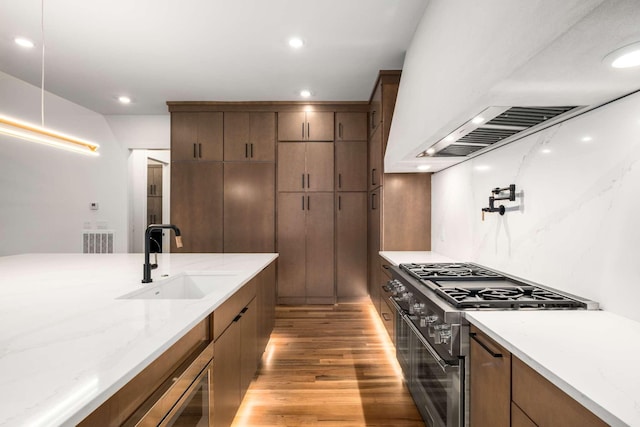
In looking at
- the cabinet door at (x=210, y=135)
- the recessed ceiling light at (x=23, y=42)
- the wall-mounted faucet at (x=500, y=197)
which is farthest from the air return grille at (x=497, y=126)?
the recessed ceiling light at (x=23, y=42)

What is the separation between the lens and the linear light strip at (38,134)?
168 cm

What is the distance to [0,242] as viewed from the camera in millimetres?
3430

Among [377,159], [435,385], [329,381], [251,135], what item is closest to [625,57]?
[435,385]

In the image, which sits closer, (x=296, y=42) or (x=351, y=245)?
(x=296, y=42)

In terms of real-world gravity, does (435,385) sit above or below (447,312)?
below

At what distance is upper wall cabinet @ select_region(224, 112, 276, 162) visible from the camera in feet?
13.5

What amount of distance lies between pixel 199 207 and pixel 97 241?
5.31 ft

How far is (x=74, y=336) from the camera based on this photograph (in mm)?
862

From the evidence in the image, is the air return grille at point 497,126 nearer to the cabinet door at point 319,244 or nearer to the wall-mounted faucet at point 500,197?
the wall-mounted faucet at point 500,197

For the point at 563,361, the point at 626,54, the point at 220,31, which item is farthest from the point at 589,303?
the point at 220,31

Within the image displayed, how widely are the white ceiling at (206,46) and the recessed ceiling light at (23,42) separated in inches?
1.9

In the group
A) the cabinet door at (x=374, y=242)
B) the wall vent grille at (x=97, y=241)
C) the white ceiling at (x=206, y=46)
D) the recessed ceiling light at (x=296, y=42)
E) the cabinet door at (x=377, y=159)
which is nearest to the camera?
the white ceiling at (x=206, y=46)

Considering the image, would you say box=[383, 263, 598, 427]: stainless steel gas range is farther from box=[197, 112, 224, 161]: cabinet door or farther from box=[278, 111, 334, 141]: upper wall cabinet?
box=[197, 112, 224, 161]: cabinet door

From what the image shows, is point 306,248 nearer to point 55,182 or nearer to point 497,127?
point 497,127
